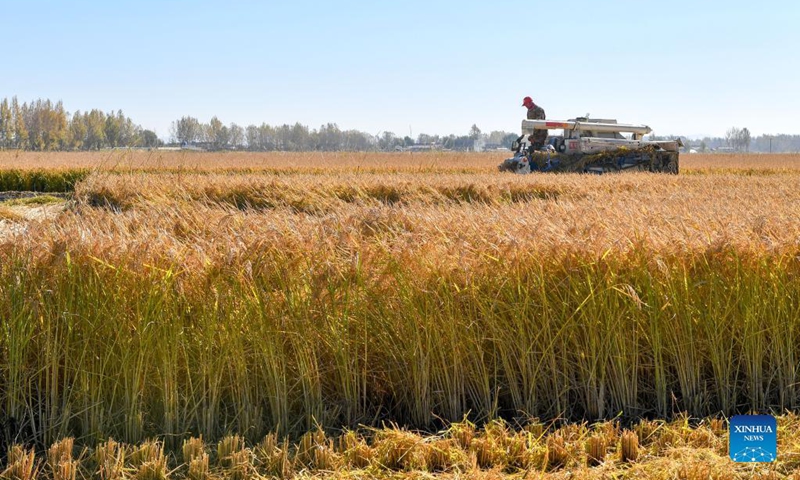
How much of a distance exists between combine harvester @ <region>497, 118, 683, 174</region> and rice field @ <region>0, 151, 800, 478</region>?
49.5 feet

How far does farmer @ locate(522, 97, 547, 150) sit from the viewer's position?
20516 millimetres

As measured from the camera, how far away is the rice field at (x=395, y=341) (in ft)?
11.9

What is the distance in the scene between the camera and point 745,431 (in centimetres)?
350

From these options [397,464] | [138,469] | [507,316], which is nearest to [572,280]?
[507,316]

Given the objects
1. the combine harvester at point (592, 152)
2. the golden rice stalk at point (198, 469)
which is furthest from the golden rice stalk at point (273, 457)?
the combine harvester at point (592, 152)

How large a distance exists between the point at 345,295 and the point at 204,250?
2.69 ft

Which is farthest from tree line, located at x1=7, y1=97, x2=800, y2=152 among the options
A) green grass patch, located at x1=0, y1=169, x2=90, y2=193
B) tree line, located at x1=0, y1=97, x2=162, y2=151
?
green grass patch, located at x1=0, y1=169, x2=90, y2=193

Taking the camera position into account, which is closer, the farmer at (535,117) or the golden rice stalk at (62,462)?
the golden rice stalk at (62,462)

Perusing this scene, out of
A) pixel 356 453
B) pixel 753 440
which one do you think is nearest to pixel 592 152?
pixel 753 440

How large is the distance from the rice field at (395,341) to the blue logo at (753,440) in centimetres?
7

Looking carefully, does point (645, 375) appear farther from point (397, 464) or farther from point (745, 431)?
point (397, 464)

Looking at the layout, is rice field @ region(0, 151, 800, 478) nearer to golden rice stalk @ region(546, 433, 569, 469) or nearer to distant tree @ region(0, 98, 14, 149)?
golden rice stalk @ region(546, 433, 569, 469)

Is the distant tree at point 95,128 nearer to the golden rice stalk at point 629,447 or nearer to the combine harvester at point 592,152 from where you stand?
the combine harvester at point 592,152

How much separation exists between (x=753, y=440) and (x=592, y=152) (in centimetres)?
1643
